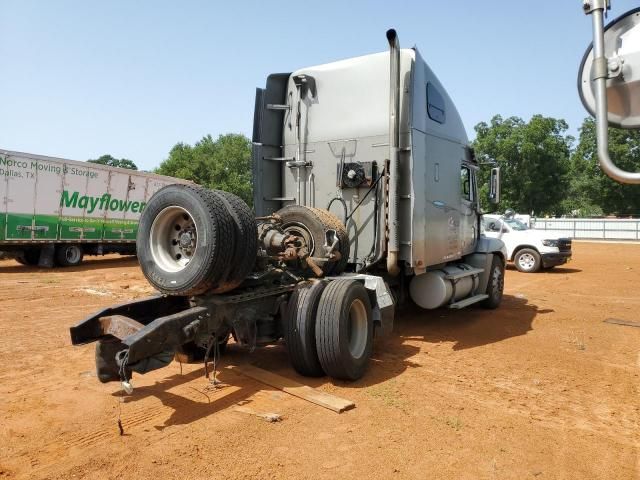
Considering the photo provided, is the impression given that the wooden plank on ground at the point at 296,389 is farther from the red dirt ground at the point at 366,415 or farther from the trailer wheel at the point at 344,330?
the trailer wheel at the point at 344,330

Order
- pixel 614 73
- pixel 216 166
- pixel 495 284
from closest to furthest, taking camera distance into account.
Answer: pixel 614 73 → pixel 495 284 → pixel 216 166

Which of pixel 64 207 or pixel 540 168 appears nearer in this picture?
pixel 64 207

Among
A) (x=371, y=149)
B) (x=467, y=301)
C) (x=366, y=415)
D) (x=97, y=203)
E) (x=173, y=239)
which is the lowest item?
(x=366, y=415)

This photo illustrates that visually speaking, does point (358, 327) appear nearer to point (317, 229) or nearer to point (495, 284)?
point (317, 229)

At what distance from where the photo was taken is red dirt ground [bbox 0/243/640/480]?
3291 millimetres

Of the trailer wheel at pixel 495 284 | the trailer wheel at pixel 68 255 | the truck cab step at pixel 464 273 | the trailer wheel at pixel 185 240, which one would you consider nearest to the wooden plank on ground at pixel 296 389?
the trailer wheel at pixel 185 240

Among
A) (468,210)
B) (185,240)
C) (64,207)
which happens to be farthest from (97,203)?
(185,240)

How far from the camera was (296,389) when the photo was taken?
15.3 feet

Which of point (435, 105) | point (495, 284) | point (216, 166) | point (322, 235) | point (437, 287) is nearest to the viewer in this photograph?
point (322, 235)

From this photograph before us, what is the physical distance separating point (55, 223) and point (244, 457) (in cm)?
1571

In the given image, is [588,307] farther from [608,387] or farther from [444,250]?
[608,387]

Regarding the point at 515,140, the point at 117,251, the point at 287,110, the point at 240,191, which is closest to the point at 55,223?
the point at 117,251

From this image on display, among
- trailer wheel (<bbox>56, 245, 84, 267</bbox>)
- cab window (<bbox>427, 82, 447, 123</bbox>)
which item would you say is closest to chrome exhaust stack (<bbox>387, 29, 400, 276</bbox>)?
cab window (<bbox>427, 82, 447, 123</bbox>)

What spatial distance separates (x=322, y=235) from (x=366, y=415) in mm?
2412
